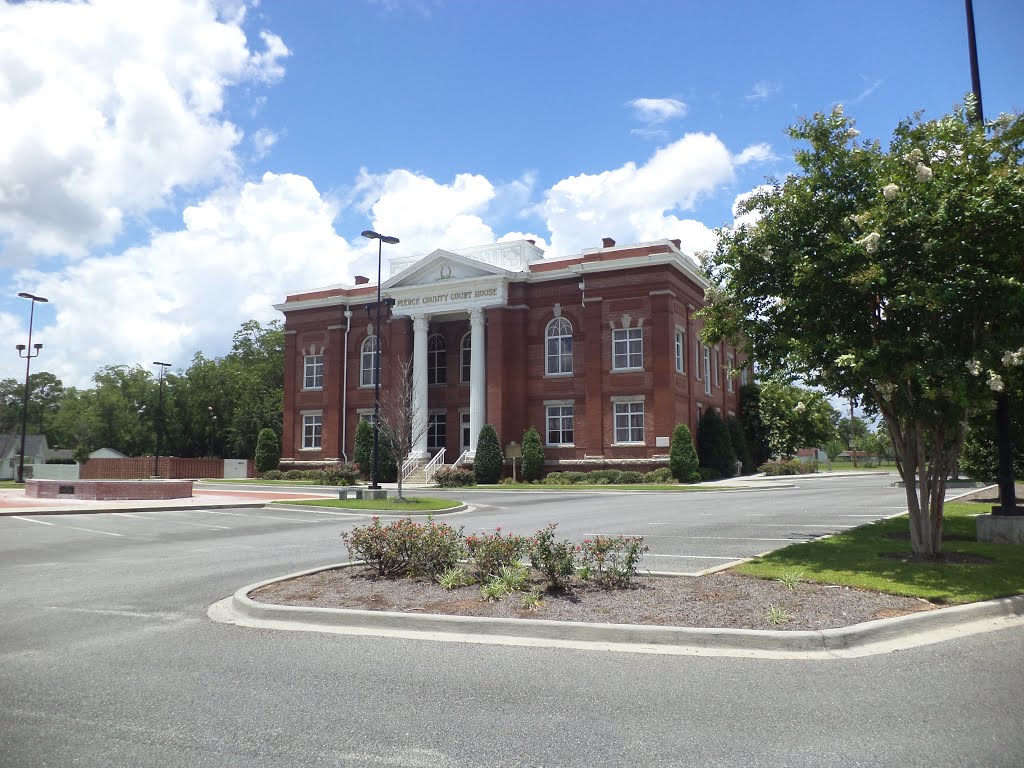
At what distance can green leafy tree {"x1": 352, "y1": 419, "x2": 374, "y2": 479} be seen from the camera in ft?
149

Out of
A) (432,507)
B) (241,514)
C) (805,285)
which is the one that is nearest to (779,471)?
(432,507)

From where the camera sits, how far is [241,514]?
74.8 feet

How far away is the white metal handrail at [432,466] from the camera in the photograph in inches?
1658

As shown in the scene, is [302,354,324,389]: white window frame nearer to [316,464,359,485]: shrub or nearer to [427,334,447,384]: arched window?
[427,334,447,384]: arched window

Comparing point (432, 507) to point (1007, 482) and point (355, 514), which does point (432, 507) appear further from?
point (1007, 482)

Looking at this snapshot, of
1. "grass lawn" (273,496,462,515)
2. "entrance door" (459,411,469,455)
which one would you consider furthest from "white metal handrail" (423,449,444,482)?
"grass lawn" (273,496,462,515)

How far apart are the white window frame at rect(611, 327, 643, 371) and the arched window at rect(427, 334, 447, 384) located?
1142cm

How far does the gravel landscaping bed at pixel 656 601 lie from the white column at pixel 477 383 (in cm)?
3300

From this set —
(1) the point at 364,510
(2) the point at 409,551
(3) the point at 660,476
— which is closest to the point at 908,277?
(2) the point at 409,551

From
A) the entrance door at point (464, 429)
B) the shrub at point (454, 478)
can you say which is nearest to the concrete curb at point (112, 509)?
the shrub at point (454, 478)

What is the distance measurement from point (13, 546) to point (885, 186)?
16374 mm

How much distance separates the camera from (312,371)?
50.8 metres

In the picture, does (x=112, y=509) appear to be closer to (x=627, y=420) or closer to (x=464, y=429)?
(x=627, y=420)

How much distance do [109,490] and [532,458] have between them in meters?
20.1
